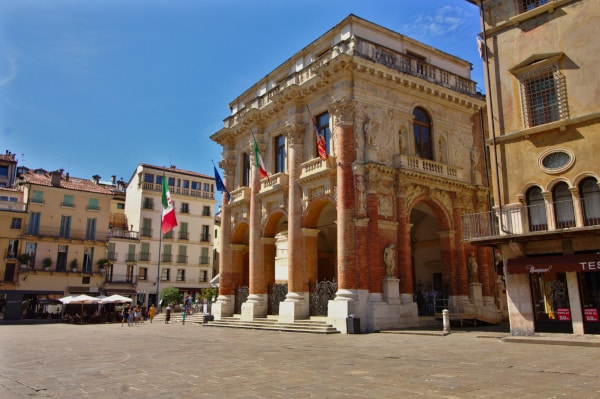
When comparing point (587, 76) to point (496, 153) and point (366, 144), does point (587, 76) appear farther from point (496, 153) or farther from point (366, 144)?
point (366, 144)

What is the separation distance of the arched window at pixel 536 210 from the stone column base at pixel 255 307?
16020 millimetres

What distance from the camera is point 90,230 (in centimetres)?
4631

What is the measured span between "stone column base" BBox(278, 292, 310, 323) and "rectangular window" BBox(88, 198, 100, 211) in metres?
29.2

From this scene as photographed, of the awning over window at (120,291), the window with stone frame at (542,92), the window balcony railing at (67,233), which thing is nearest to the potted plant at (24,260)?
the window balcony railing at (67,233)

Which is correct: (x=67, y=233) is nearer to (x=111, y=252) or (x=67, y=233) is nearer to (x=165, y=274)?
(x=111, y=252)

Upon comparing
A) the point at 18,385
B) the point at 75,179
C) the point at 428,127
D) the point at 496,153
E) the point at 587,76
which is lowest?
the point at 18,385

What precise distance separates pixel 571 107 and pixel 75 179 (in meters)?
50.9

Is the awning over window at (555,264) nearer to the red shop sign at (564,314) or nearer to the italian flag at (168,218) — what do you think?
the red shop sign at (564,314)

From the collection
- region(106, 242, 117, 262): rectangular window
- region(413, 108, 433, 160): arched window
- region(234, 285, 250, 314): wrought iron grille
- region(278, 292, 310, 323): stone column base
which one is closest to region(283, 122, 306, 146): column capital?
region(413, 108, 433, 160): arched window

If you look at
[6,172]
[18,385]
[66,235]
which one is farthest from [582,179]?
[6,172]

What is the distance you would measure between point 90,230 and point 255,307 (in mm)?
25582

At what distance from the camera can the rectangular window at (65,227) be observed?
44.9m

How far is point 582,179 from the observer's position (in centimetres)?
1530

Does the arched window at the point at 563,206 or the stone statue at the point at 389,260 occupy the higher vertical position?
the arched window at the point at 563,206
